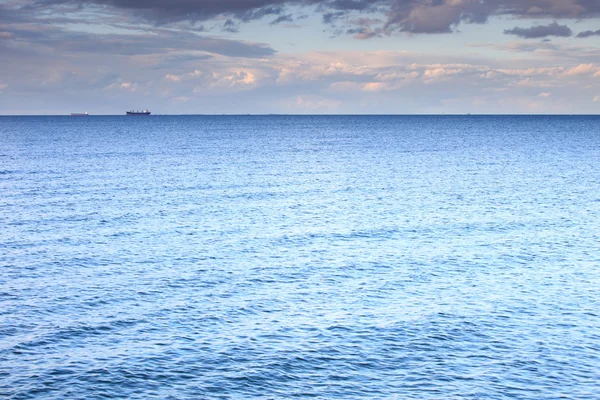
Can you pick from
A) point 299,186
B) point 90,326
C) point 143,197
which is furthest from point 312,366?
point 299,186

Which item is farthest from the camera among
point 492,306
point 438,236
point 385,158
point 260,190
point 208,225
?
point 385,158

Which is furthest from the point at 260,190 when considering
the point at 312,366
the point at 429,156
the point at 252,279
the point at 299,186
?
the point at 429,156

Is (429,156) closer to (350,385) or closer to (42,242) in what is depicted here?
(42,242)

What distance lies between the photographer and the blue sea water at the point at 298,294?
2542 cm

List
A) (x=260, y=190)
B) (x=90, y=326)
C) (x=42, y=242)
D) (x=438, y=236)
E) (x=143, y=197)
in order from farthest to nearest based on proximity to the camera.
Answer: (x=260, y=190) → (x=143, y=197) → (x=438, y=236) → (x=42, y=242) → (x=90, y=326)

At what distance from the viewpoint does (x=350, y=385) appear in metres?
24.8

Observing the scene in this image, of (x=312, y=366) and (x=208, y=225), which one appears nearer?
(x=312, y=366)

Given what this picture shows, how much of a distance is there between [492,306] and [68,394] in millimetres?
21530

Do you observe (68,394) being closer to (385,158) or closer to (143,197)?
(143,197)

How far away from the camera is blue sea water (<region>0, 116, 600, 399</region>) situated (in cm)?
2542

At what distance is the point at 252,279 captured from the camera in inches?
1532

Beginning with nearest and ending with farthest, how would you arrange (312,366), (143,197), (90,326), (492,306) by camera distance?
(312,366) → (90,326) → (492,306) → (143,197)

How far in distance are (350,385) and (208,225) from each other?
32212mm

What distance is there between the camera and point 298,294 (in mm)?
36031
